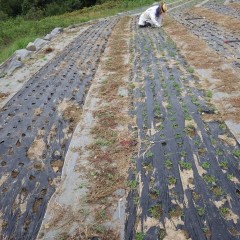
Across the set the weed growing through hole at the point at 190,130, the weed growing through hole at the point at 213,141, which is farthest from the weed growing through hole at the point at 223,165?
the weed growing through hole at the point at 190,130

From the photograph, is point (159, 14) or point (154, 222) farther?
point (159, 14)

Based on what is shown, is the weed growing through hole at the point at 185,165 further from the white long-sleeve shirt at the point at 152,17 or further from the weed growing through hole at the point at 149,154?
the white long-sleeve shirt at the point at 152,17

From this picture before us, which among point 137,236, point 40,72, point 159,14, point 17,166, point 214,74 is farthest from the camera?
point 159,14

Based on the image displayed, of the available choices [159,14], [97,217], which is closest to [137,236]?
[97,217]

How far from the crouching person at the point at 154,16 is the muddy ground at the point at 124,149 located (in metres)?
3.33

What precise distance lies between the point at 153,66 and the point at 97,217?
13.9 ft

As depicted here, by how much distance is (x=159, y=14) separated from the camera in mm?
9914

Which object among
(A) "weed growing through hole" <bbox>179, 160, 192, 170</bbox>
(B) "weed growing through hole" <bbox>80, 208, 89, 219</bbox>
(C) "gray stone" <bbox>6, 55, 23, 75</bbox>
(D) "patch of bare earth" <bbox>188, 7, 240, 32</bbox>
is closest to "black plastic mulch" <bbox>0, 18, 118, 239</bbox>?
(B) "weed growing through hole" <bbox>80, 208, 89, 219</bbox>

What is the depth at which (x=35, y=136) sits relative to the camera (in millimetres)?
4020

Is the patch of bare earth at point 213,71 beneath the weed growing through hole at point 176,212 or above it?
beneath

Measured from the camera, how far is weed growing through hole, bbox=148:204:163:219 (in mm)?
2580

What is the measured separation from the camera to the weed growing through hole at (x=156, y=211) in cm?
258

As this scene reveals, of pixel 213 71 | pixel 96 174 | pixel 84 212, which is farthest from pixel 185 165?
pixel 213 71

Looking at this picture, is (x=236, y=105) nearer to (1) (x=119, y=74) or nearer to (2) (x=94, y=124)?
(2) (x=94, y=124)
